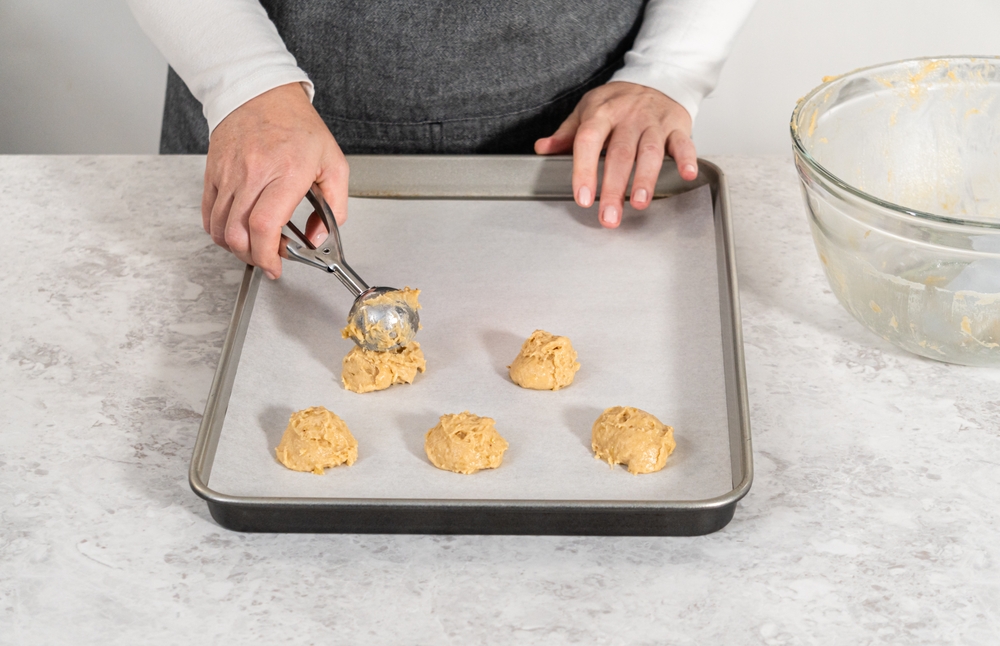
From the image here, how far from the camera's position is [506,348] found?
40.9 inches

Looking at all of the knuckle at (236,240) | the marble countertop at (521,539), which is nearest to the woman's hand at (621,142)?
the marble countertop at (521,539)

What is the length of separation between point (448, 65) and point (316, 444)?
0.71 meters

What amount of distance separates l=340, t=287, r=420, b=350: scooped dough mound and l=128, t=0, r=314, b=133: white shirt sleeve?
1.15 ft

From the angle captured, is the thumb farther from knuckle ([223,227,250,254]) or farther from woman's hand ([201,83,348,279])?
knuckle ([223,227,250,254])

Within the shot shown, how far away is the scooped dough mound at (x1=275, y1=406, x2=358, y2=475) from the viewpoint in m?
0.85

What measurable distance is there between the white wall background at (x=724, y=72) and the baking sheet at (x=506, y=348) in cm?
153

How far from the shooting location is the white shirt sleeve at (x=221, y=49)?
1162mm

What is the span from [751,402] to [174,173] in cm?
92

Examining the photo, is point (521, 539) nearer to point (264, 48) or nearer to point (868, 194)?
point (868, 194)

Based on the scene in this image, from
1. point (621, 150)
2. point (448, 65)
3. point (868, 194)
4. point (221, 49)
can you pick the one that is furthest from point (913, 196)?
point (221, 49)

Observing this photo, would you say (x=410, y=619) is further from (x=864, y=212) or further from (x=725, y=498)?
(x=864, y=212)

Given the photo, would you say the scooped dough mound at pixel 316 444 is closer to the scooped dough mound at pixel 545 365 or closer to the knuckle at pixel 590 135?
the scooped dough mound at pixel 545 365

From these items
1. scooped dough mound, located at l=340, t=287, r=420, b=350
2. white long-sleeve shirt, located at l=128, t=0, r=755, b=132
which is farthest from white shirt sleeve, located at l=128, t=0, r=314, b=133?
scooped dough mound, located at l=340, t=287, r=420, b=350

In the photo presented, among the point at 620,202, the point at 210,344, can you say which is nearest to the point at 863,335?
the point at 620,202
